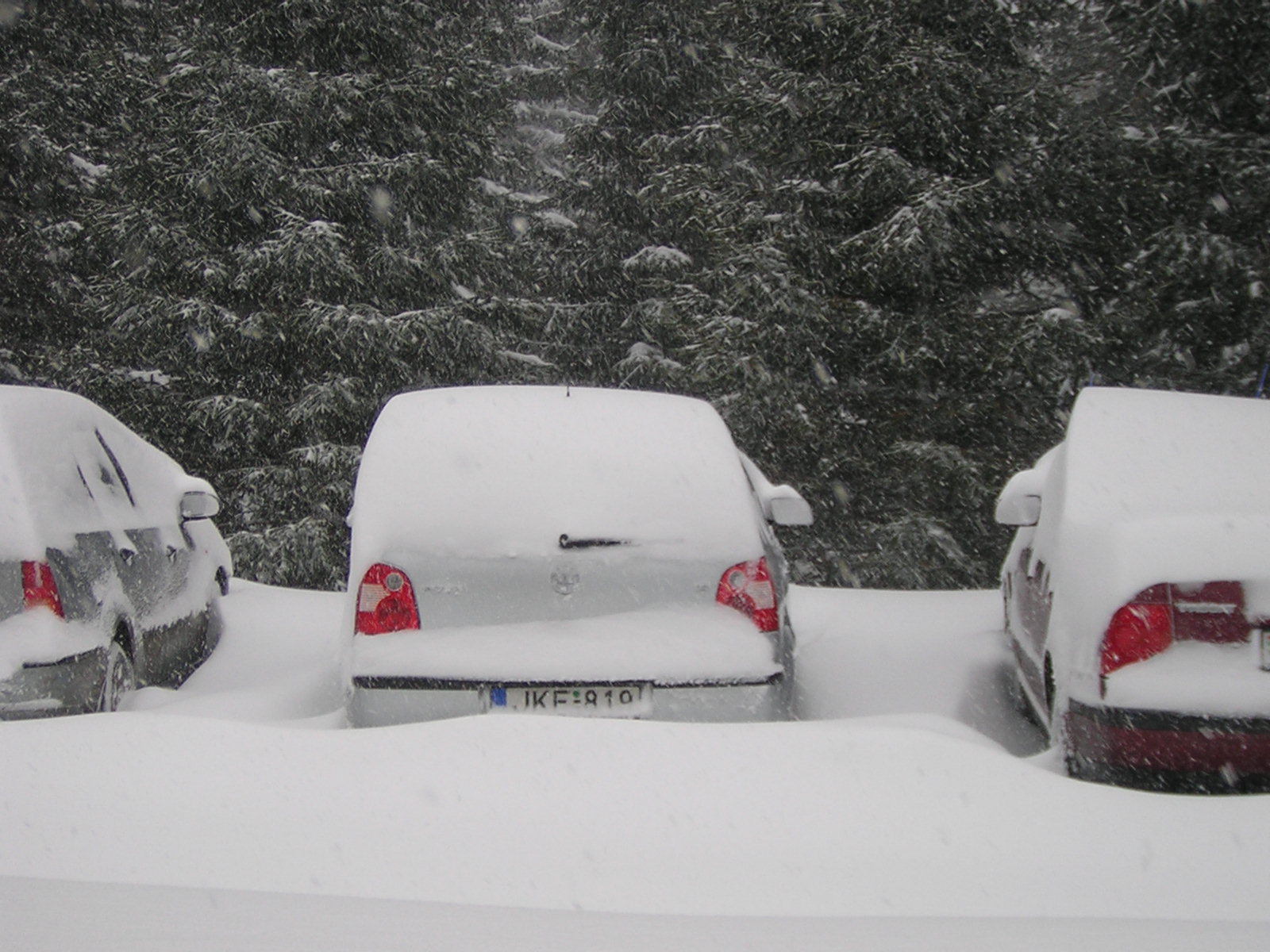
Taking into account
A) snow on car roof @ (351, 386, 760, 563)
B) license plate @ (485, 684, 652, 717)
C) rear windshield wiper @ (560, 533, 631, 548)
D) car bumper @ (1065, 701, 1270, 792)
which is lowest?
license plate @ (485, 684, 652, 717)

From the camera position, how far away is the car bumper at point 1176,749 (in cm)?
315

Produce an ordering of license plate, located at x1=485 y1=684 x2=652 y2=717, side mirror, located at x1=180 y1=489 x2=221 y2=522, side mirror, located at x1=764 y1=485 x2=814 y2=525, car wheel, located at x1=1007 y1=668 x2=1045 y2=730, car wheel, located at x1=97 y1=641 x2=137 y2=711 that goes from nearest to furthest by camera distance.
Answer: license plate, located at x1=485 y1=684 x2=652 y2=717
car wheel, located at x1=97 y1=641 x2=137 y2=711
car wheel, located at x1=1007 y1=668 x2=1045 y2=730
side mirror, located at x1=764 y1=485 x2=814 y2=525
side mirror, located at x1=180 y1=489 x2=221 y2=522

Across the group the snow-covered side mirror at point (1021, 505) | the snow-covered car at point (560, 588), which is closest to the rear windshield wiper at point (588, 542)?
the snow-covered car at point (560, 588)

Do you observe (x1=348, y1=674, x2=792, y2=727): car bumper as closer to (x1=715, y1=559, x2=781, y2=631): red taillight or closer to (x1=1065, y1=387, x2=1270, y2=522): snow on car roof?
(x1=715, y1=559, x2=781, y2=631): red taillight

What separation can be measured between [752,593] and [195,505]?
3.70 meters

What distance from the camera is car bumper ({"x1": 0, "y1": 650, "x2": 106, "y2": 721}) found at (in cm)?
376

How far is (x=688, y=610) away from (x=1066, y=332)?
10.1 meters

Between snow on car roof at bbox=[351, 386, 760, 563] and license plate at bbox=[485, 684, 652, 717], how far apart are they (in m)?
0.47

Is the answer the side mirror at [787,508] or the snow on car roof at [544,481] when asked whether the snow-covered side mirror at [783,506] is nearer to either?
the side mirror at [787,508]

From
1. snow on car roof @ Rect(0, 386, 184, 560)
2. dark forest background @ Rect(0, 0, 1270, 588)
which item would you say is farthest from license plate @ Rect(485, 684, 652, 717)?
dark forest background @ Rect(0, 0, 1270, 588)

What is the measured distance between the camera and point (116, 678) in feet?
14.5

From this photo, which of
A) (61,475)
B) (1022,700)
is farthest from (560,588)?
(1022,700)

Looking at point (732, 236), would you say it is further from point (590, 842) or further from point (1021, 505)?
point (590, 842)

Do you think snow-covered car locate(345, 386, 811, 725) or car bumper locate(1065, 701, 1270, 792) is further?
snow-covered car locate(345, 386, 811, 725)
